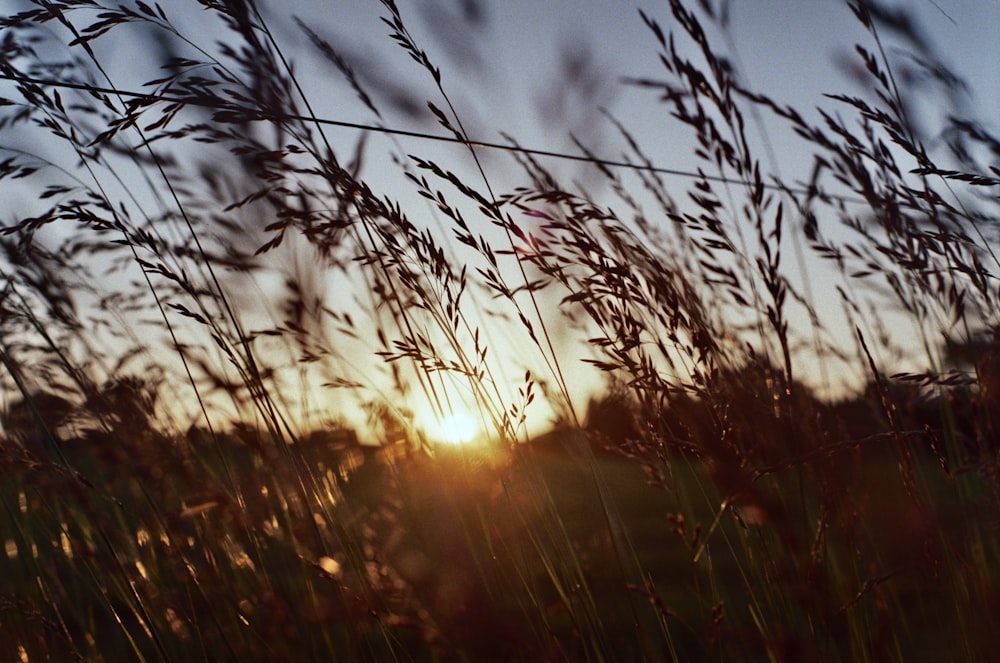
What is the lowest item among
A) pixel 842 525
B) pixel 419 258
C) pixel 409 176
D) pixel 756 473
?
pixel 842 525

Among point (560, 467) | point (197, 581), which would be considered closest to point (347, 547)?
point (197, 581)

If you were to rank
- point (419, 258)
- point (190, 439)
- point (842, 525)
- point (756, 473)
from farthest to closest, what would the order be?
point (190, 439)
point (419, 258)
point (842, 525)
point (756, 473)

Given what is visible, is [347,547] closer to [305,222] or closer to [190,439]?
[305,222]

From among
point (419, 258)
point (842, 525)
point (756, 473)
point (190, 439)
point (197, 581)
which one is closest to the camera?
point (756, 473)

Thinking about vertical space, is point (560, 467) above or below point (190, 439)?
below

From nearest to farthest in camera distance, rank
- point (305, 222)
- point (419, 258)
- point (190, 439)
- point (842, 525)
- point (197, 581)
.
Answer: point (842, 525) → point (197, 581) → point (419, 258) → point (305, 222) → point (190, 439)

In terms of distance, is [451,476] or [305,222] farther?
[451,476]

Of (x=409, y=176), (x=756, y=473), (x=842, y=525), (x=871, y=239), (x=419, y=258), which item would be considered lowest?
(x=842, y=525)

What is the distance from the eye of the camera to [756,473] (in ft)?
3.37

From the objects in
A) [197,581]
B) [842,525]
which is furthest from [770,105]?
[197,581]

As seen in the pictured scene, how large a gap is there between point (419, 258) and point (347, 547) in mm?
502

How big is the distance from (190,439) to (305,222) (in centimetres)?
80

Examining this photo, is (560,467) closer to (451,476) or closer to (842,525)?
(451,476)

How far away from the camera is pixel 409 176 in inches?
56.1
